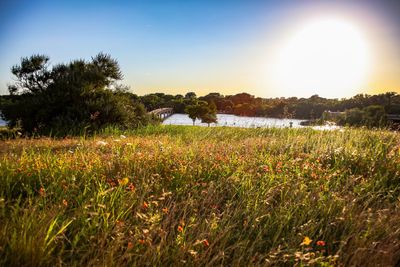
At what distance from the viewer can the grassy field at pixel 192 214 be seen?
2.85m

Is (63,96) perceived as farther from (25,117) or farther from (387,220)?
(387,220)

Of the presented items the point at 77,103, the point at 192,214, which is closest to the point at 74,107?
the point at 77,103

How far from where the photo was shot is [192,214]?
3.91 metres

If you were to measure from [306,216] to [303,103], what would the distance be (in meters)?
24.2

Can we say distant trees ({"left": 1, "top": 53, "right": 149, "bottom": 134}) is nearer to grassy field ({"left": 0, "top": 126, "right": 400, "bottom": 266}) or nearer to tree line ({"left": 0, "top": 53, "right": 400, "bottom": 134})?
tree line ({"left": 0, "top": 53, "right": 400, "bottom": 134})

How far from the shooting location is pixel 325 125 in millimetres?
12688

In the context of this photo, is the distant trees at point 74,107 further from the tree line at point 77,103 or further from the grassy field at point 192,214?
the grassy field at point 192,214

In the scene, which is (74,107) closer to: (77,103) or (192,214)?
(77,103)

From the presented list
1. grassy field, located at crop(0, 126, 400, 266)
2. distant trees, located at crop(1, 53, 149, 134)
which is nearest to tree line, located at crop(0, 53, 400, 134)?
distant trees, located at crop(1, 53, 149, 134)

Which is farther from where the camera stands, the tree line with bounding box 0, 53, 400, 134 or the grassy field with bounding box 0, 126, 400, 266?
the tree line with bounding box 0, 53, 400, 134

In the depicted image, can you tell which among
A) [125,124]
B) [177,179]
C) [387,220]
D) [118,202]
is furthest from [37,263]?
[125,124]

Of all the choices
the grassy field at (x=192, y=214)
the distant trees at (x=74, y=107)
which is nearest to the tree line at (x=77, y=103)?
the distant trees at (x=74, y=107)

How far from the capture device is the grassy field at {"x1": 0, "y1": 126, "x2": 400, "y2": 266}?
2.85 m

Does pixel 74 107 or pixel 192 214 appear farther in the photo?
pixel 74 107
